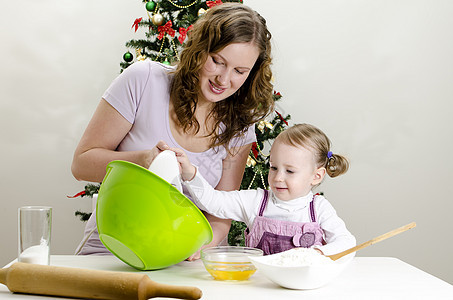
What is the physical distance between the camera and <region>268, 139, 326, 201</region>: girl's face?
1402 mm

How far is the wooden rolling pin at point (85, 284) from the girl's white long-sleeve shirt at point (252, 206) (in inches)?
19.6

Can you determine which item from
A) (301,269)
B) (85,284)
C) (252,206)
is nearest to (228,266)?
(301,269)

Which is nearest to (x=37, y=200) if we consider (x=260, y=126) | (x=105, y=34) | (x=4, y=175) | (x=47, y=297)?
(x=4, y=175)

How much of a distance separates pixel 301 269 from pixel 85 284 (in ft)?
1.29

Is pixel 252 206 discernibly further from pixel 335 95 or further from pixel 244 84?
pixel 335 95

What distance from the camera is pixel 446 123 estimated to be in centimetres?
330

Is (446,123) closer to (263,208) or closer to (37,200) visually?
(263,208)

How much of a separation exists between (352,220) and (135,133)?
2.25 meters

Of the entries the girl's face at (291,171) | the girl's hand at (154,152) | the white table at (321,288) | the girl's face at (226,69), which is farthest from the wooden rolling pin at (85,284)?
the girl's face at (226,69)

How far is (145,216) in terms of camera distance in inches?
39.5

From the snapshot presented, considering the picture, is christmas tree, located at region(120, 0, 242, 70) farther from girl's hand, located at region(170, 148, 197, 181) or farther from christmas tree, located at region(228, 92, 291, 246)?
girl's hand, located at region(170, 148, 197, 181)

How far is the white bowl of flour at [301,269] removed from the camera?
3.11 ft

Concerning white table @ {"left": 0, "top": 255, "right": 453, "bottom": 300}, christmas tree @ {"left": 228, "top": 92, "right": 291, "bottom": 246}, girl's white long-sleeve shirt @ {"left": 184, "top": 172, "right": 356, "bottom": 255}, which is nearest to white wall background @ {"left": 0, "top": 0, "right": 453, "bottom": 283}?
christmas tree @ {"left": 228, "top": 92, "right": 291, "bottom": 246}

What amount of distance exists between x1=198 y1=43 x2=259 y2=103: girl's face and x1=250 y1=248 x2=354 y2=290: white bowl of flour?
2.04 ft
